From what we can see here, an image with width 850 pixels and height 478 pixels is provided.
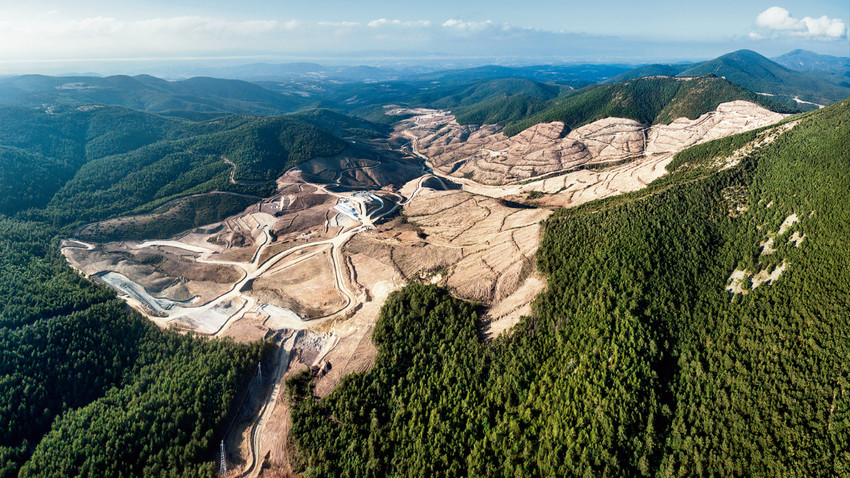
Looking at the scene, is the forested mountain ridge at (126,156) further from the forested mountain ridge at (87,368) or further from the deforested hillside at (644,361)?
the deforested hillside at (644,361)

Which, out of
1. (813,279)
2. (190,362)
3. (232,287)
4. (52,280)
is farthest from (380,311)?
(52,280)

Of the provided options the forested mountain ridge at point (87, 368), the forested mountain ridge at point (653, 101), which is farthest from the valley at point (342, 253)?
the forested mountain ridge at point (653, 101)

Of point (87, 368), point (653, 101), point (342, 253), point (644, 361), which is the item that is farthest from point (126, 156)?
point (653, 101)

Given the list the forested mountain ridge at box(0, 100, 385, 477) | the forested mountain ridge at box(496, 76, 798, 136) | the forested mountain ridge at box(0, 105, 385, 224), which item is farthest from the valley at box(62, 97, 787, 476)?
the forested mountain ridge at box(0, 105, 385, 224)

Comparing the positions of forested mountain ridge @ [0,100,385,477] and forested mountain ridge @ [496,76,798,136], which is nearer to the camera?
forested mountain ridge @ [0,100,385,477]

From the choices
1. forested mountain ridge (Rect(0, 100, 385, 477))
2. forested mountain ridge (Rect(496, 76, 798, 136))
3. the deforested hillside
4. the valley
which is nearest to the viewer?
the deforested hillside

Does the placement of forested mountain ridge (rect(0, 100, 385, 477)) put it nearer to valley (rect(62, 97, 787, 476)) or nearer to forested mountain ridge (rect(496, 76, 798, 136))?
valley (rect(62, 97, 787, 476))

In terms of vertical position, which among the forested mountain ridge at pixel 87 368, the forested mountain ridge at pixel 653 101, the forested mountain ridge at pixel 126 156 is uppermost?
the forested mountain ridge at pixel 653 101
